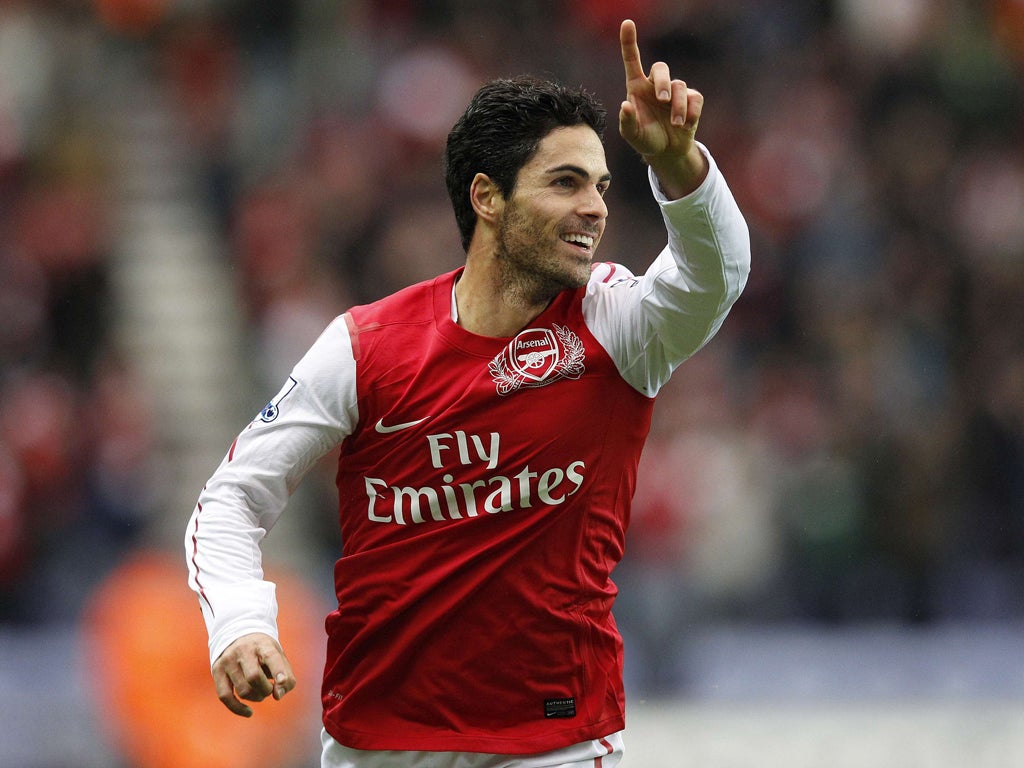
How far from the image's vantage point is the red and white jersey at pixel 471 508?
426 centimetres

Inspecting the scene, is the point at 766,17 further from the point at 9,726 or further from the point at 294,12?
the point at 9,726

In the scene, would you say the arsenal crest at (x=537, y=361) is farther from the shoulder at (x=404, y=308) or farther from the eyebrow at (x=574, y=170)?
the eyebrow at (x=574, y=170)

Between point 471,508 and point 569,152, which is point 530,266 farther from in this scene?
point 471,508

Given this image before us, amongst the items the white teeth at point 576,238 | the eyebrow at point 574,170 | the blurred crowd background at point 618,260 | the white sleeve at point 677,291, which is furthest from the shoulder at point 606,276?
the blurred crowd background at point 618,260

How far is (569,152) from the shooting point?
4312 mm

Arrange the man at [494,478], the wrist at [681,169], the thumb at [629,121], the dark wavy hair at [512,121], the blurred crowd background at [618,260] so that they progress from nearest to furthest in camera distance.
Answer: the thumb at [629,121] < the wrist at [681,169] < the man at [494,478] < the dark wavy hair at [512,121] < the blurred crowd background at [618,260]

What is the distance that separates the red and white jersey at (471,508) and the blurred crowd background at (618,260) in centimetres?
437

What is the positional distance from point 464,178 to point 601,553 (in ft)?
3.79

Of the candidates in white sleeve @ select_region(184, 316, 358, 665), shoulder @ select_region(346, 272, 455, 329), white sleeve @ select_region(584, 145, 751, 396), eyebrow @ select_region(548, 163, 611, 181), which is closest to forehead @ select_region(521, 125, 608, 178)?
eyebrow @ select_region(548, 163, 611, 181)

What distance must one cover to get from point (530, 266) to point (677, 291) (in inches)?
18.6

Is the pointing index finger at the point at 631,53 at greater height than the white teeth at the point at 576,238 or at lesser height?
greater

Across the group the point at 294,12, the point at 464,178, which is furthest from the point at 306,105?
the point at 464,178

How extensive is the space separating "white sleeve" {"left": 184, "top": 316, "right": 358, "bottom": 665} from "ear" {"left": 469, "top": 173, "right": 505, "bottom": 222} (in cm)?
52

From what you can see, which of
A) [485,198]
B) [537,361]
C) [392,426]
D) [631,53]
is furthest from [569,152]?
[392,426]
